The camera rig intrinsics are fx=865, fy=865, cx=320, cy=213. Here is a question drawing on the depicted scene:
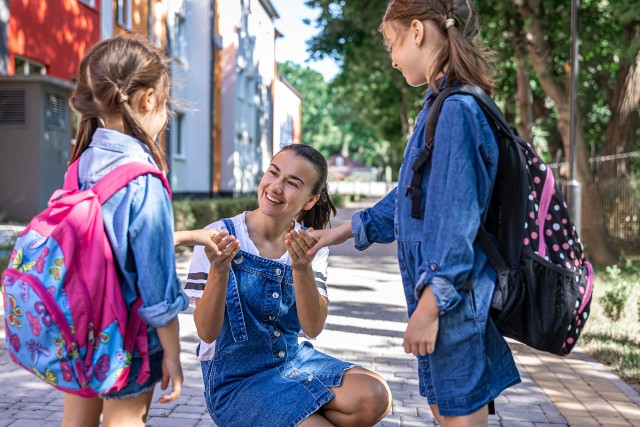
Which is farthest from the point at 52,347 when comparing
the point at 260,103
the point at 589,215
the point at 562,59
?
the point at 260,103

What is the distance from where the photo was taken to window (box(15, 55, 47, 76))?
55.3 feet

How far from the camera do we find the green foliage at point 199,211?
17.8 m

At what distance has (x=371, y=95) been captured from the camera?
38.9m

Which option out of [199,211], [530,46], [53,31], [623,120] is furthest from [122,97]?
[199,211]

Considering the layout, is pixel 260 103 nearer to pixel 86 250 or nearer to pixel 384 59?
pixel 384 59

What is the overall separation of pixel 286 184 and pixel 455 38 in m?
0.94

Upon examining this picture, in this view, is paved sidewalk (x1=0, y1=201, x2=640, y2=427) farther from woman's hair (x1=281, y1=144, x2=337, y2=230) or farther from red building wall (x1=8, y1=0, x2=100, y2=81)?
red building wall (x1=8, y1=0, x2=100, y2=81)

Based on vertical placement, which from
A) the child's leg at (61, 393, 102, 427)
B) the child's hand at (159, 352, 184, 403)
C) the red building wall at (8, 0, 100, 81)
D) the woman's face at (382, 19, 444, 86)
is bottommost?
the child's leg at (61, 393, 102, 427)

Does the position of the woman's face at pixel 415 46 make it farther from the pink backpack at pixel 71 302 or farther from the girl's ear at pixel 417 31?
the pink backpack at pixel 71 302

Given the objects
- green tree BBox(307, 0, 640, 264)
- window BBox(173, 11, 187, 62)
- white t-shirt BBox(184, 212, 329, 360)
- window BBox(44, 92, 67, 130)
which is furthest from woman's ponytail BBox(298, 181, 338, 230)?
window BBox(173, 11, 187, 62)

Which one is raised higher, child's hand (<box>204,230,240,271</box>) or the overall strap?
child's hand (<box>204,230,240,271</box>)

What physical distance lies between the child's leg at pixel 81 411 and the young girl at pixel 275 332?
481 mm

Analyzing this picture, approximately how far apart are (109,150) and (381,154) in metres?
93.4

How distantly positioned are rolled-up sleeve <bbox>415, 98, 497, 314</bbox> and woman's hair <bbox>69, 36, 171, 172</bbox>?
2.73 ft
